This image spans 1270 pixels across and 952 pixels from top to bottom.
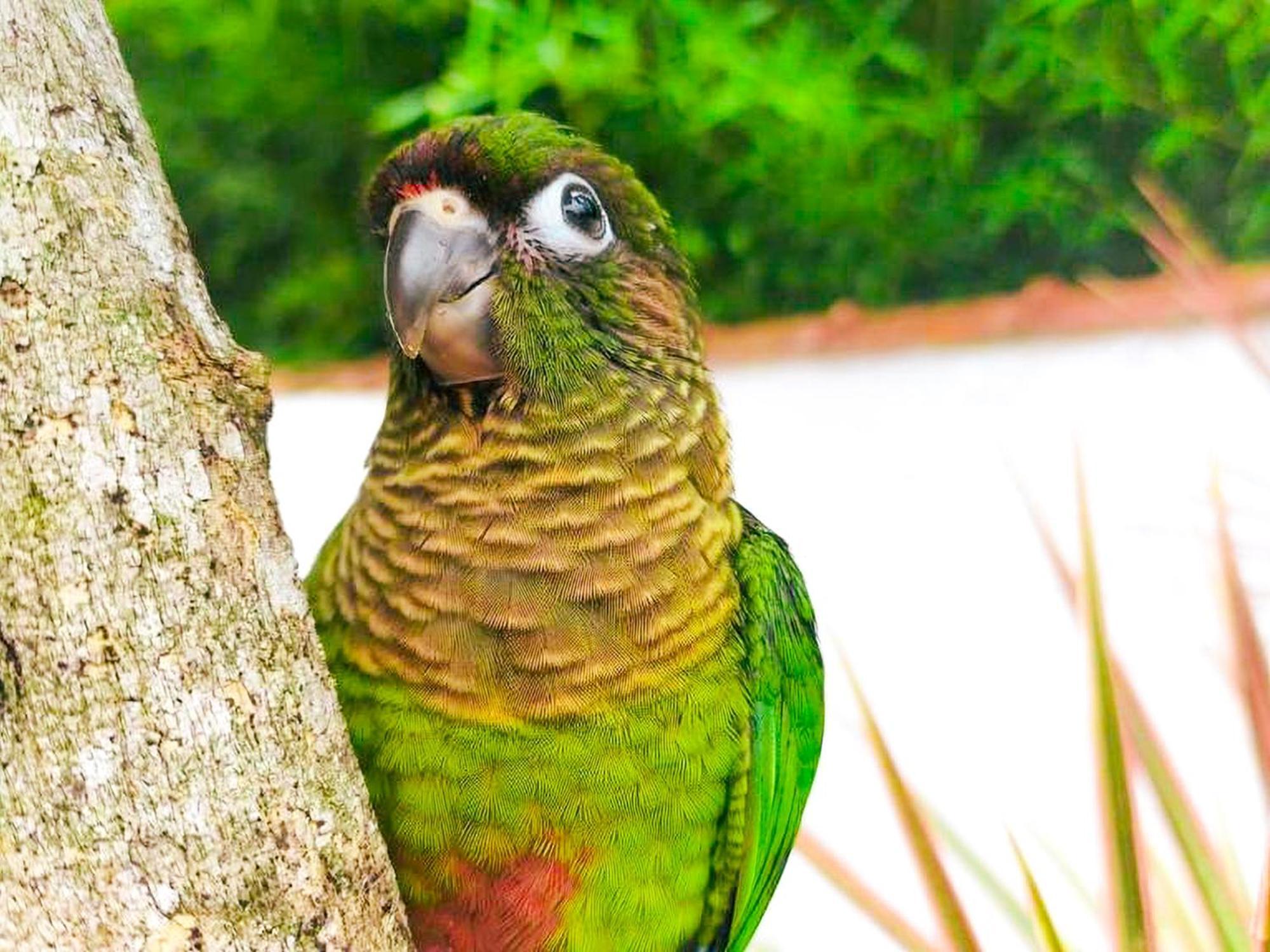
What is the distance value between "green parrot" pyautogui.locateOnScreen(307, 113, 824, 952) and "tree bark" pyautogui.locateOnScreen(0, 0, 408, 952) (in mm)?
163

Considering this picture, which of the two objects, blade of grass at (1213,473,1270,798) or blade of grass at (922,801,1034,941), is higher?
blade of grass at (1213,473,1270,798)

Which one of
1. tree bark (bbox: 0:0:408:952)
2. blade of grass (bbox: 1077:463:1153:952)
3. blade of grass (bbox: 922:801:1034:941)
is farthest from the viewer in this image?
blade of grass (bbox: 922:801:1034:941)

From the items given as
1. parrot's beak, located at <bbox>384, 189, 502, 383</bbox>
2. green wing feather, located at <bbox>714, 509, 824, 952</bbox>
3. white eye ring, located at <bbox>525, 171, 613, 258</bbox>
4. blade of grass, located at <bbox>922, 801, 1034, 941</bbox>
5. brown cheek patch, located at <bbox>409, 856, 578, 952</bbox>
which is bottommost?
blade of grass, located at <bbox>922, 801, 1034, 941</bbox>

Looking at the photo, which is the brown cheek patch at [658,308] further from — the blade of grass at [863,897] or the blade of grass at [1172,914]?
the blade of grass at [1172,914]

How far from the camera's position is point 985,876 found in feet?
3.81

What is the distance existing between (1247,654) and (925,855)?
1.15ft

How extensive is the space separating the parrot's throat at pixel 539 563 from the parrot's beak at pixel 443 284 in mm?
46

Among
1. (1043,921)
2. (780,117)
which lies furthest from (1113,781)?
(780,117)

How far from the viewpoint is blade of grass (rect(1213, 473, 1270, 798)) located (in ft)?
3.05

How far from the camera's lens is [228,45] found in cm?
164

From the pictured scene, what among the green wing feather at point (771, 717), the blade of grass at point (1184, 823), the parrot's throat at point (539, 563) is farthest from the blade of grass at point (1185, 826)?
the parrot's throat at point (539, 563)

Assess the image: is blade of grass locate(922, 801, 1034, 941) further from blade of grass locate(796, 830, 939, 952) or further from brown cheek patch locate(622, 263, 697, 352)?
brown cheek patch locate(622, 263, 697, 352)

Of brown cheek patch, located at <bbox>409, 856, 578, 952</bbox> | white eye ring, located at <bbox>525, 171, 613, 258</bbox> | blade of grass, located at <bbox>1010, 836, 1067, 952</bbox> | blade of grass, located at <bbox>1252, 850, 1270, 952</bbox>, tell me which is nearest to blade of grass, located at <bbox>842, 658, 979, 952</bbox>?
blade of grass, located at <bbox>1010, 836, 1067, 952</bbox>

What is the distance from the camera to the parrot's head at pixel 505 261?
690mm
